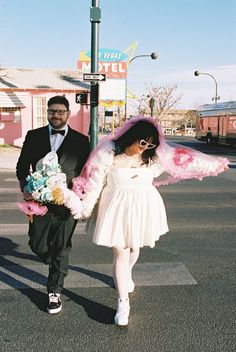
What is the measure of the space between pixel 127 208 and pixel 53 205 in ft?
2.12

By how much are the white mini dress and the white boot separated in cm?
48

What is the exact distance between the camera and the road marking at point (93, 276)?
381 centimetres

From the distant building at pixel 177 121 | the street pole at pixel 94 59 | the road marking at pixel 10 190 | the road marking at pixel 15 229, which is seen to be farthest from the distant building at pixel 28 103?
the distant building at pixel 177 121

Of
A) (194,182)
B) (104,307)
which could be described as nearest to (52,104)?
(104,307)

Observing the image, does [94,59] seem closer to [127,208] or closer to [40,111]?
[127,208]

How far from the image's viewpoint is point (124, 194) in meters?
3.01

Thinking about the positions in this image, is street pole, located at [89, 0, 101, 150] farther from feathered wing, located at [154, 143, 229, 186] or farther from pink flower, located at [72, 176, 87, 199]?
pink flower, located at [72, 176, 87, 199]

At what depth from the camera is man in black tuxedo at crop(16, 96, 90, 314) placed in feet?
10.4

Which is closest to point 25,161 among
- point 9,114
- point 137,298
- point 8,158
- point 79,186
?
point 79,186

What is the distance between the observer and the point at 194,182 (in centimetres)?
1143

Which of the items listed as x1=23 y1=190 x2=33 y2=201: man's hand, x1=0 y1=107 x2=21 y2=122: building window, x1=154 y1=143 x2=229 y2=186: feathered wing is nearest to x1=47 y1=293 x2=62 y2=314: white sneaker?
x1=23 y1=190 x2=33 y2=201: man's hand

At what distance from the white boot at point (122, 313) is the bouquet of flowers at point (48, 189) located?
2.70 ft

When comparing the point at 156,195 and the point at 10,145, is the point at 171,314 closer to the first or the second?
the point at 156,195

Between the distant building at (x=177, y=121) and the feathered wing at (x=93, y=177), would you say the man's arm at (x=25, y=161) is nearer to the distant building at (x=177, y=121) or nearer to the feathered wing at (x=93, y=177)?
the feathered wing at (x=93, y=177)
